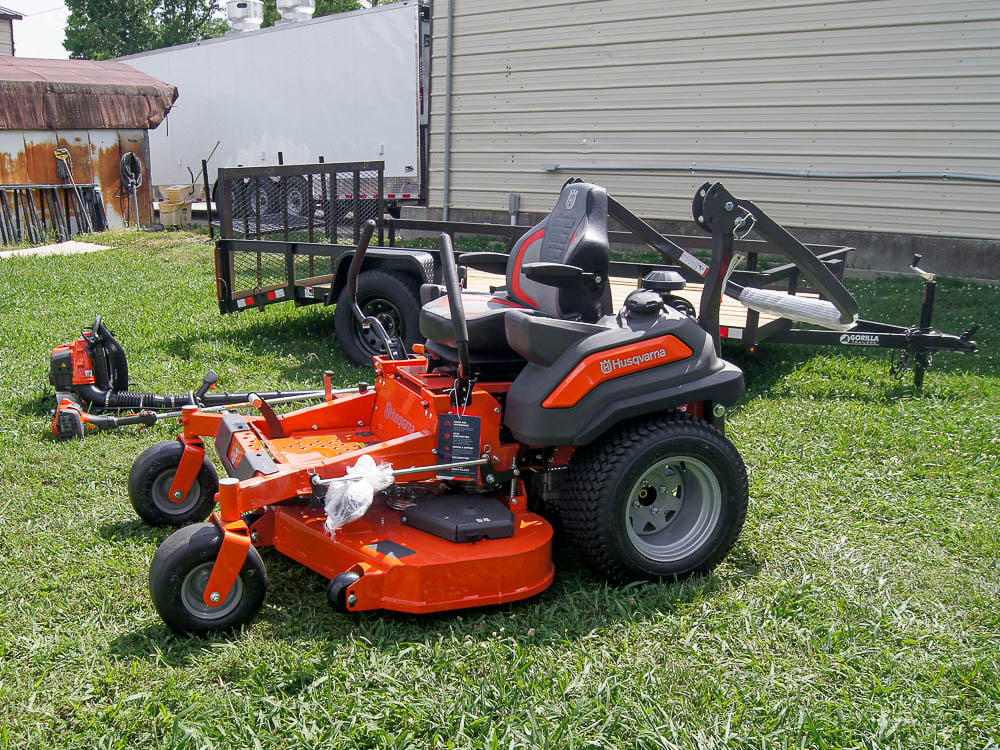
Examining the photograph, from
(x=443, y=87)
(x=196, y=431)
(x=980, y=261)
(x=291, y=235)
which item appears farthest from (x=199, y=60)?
(x=196, y=431)

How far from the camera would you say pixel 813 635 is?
326 cm

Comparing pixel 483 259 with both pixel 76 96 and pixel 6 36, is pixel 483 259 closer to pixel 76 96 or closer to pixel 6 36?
pixel 76 96

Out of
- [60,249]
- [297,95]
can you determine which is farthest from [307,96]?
[60,249]

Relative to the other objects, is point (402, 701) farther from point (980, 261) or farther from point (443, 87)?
point (443, 87)

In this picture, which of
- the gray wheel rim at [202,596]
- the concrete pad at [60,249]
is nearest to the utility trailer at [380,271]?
the gray wheel rim at [202,596]

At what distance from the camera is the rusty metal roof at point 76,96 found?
1504 centimetres

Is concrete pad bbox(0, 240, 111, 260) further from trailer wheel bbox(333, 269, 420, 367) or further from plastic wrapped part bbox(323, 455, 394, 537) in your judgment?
plastic wrapped part bbox(323, 455, 394, 537)

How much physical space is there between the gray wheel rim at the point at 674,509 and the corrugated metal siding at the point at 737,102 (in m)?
8.20

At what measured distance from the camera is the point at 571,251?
3871mm

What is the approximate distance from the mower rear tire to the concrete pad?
10456mm

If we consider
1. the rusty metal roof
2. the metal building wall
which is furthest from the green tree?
the rusty metal roof

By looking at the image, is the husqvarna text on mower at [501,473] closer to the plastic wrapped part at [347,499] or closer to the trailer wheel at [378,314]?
the plastic wrapped part at [347,499]

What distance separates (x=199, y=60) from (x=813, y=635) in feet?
64.0

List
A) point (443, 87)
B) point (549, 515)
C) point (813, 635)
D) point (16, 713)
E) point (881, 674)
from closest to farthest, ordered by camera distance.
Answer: point (16, 713) < point (881, 674) < point (813, 635) < point (549, 515) < point (443, 87)
